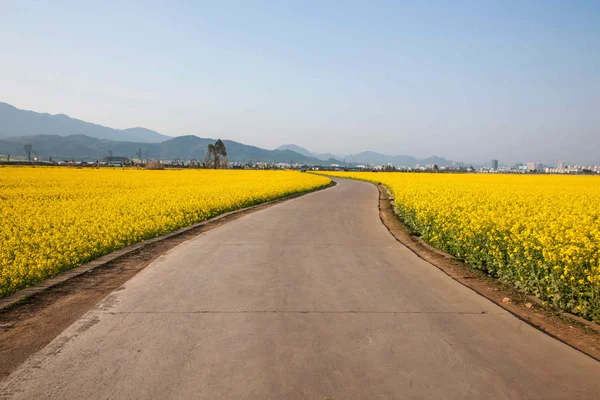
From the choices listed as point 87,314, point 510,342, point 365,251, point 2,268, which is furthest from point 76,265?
point 510,342

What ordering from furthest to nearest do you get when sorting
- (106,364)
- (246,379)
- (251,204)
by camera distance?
(251,204) → (106,364) → (246,379)

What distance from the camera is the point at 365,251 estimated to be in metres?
10.3

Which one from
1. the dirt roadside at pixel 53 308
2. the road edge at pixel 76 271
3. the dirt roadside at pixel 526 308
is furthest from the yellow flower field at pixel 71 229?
the dirt roadside at pixel 526 308

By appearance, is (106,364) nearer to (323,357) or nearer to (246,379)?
(246,379)

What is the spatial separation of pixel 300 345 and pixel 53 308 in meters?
3.75


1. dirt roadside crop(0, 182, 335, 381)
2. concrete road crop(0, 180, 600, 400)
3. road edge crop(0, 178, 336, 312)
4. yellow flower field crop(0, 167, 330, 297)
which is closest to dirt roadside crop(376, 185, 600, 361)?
concrete road crop(0, 180, 600, 400)

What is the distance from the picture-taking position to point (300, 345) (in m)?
4.71

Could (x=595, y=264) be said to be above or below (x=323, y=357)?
above

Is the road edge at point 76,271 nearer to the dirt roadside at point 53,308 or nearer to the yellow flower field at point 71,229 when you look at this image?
the dirt roadside at point 53,308

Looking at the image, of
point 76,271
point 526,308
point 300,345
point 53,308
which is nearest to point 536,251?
point 526,308

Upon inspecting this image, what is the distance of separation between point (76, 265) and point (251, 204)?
14.9 m

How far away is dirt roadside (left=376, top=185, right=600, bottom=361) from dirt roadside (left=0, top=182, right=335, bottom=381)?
5761mm

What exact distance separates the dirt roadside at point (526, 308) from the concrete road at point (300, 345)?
0.96ft

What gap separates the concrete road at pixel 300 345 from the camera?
3.85 m
